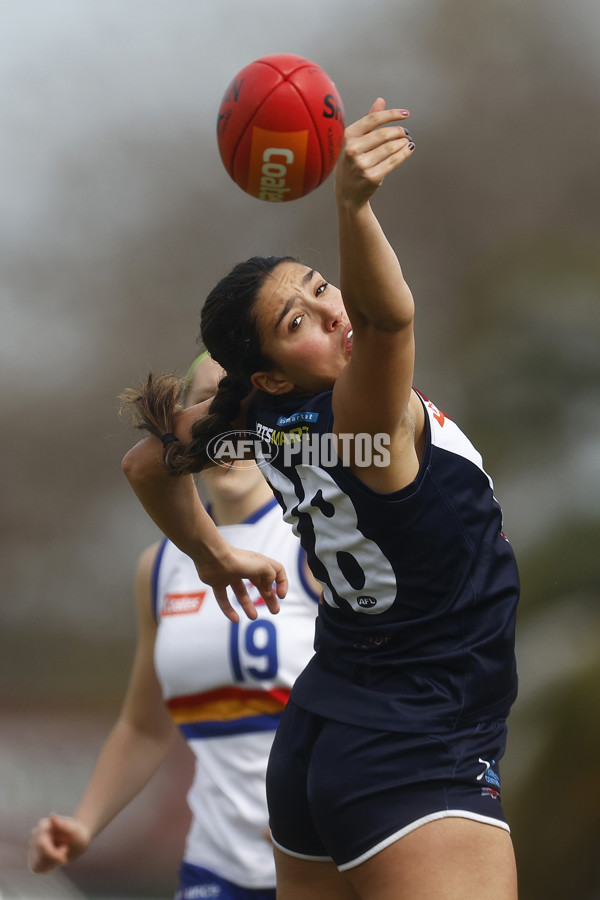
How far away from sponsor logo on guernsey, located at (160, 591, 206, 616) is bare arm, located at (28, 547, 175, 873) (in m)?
0.15

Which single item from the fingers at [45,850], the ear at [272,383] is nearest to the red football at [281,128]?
the ear at [272,383]

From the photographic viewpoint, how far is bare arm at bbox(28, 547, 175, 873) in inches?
114

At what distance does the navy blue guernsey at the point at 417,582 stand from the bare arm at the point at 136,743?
1215mm

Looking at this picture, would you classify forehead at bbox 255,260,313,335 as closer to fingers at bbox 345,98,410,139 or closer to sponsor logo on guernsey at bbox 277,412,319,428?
sponsor logo on guernsey at bbox 277,412,319,428

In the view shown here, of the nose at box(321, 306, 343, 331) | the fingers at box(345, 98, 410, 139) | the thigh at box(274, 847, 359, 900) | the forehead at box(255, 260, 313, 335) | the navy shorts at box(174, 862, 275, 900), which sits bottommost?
the navy shorts at box(174, 862, 275, 900)

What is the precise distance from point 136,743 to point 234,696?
56cm

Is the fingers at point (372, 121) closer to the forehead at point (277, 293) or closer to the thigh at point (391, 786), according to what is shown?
the forehead at point (277, 293)

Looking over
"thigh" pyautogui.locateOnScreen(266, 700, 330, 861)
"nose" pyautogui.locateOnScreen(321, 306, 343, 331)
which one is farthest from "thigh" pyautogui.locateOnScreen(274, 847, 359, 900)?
"nose" pyautogui.locateOnScreen(321, 306, 343, 331)

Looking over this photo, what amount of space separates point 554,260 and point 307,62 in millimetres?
5474

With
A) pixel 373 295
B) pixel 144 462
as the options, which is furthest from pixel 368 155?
pixel 144 462

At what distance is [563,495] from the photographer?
253 inches

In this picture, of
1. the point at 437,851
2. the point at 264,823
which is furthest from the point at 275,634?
the point at 437,851

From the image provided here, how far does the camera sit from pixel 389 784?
5.62 ft

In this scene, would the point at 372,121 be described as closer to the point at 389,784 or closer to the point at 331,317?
the point at 331,317
